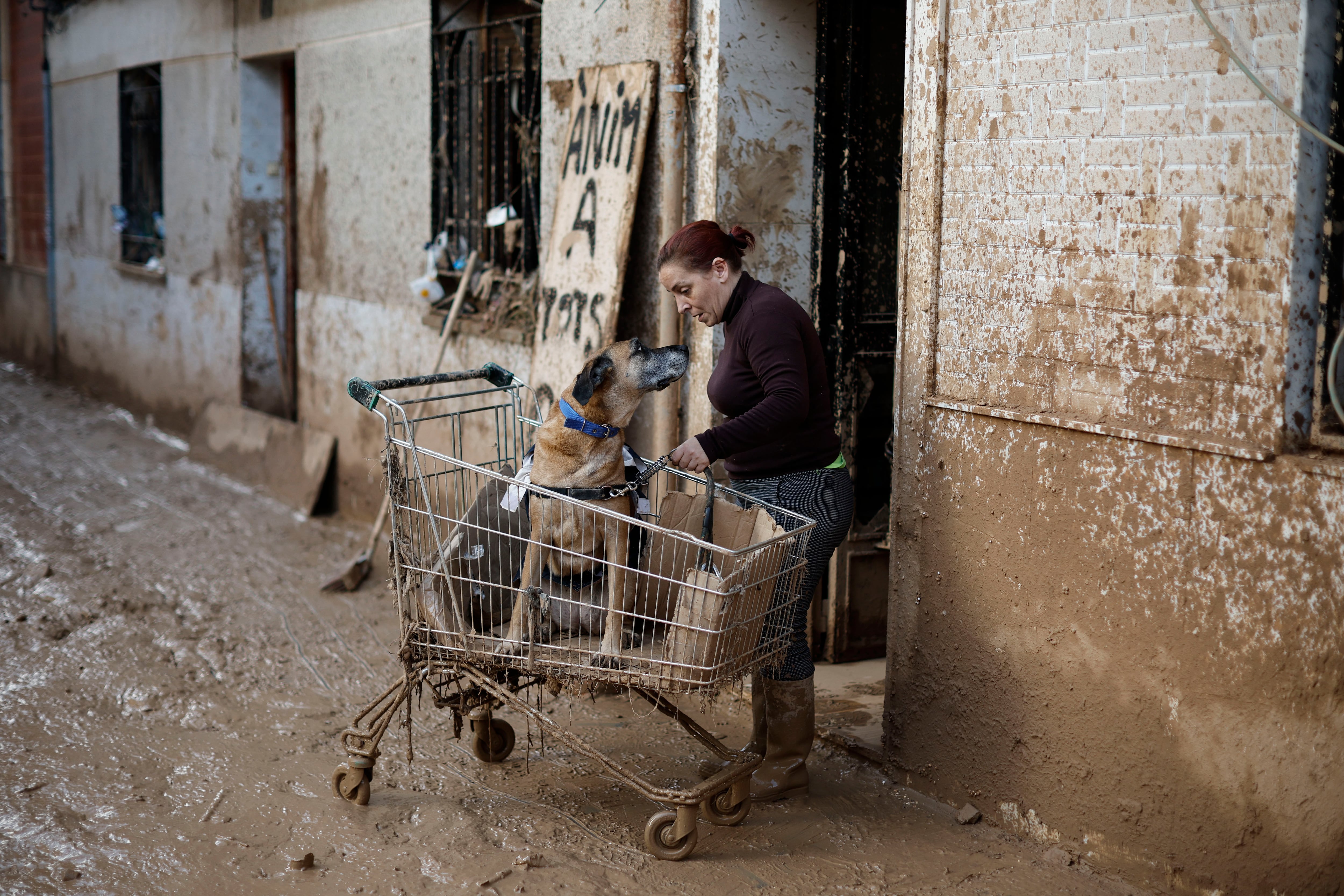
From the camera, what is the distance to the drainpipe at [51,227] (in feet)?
44.2

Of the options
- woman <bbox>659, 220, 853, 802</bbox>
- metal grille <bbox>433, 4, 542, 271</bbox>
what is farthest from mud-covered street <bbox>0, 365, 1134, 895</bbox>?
metal grille <bbox>433, 4, 542, 271</bbox>

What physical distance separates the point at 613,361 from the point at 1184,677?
1.88 metres

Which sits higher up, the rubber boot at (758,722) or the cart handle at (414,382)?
the cart handle at (414,382)

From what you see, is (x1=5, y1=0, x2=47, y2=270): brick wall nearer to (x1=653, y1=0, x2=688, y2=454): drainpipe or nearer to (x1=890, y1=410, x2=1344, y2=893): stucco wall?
(x1=653, y1=0, x2=688, y2=454): drainpipe

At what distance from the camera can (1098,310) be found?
130 inches

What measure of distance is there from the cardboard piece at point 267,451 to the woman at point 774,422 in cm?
483

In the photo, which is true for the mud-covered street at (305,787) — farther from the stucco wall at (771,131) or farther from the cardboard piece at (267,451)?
the stucco wall at (771,131)

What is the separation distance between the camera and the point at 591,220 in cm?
527

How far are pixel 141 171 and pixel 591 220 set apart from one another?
8.46m

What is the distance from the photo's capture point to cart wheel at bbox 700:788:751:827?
3.71 metres

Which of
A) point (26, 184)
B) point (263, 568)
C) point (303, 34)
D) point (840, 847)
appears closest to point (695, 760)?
point (840, 847)

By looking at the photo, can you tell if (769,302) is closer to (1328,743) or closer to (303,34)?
(1328,743)

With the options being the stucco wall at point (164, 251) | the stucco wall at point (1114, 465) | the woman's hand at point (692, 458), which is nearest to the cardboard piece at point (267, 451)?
the stucco wall at point (164, 251)

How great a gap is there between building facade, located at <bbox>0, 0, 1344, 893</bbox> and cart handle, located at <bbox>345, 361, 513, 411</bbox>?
108cm
